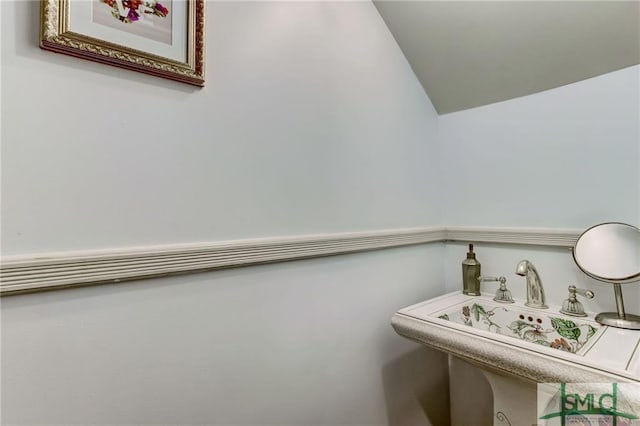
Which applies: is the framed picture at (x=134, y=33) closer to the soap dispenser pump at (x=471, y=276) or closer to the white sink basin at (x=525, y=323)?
the white sink basin at (x=525, y=323)

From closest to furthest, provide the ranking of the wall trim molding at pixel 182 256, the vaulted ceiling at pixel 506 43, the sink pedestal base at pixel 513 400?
1. the wall trim molding at pixel 182 256
2. the sink pedestal base at pixel 513 400
3. the vaulted ceiling at pixel 506 43

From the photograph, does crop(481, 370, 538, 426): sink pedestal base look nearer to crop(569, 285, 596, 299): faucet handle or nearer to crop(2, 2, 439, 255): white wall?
crop(569, 285, 596, 299): faucet handle

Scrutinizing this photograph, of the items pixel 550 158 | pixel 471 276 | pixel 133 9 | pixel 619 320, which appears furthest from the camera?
pixel 471 276

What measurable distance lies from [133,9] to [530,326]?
148 cm

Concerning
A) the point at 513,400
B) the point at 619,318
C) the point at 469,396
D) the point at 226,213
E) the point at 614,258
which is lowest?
the point at 469,396

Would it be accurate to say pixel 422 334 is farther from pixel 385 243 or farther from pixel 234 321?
pixel 234 321

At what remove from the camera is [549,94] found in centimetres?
118

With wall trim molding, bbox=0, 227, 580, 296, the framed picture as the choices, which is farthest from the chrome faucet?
the framed picture

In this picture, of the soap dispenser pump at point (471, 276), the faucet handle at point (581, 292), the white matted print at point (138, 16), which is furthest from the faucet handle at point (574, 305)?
the white matted print at point (138, 16)

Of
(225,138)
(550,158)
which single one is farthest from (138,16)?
(550,158)

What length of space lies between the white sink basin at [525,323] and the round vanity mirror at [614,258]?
0.08 metres

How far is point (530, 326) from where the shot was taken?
42.6 inches

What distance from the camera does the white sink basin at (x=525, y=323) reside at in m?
0.96

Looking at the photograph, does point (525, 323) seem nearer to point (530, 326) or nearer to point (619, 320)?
point (530, 326)
